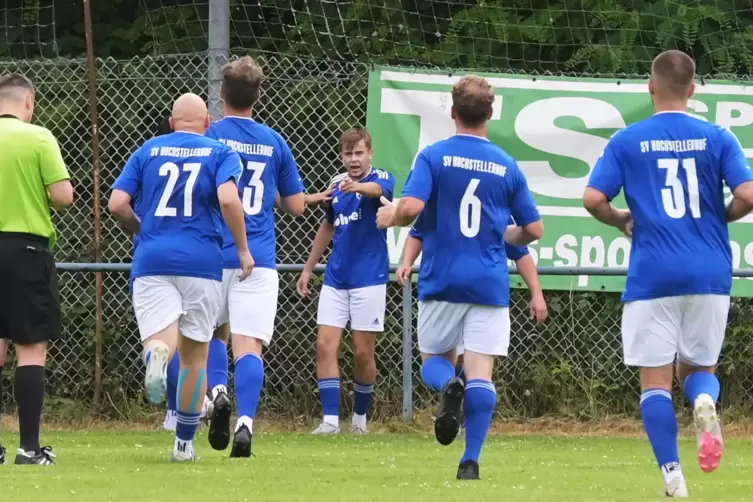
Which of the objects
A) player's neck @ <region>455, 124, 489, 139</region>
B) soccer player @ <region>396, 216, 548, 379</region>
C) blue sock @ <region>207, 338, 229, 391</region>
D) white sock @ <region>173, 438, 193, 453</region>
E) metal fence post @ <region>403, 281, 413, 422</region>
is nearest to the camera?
player's neck @ <region>455, 124, 489, 139</region>

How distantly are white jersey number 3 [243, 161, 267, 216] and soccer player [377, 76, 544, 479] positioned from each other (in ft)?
4.27

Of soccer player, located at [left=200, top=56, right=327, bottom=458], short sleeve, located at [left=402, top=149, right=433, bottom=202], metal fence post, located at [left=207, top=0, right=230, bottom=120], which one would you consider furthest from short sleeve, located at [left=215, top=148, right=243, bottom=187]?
metal fence post, located at [left=207, top=0, right=230, bottom=120]

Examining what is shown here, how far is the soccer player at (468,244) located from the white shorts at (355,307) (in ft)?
10.6

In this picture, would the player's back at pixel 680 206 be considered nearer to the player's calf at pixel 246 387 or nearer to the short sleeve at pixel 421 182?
the short sleeve at pixel 421 182

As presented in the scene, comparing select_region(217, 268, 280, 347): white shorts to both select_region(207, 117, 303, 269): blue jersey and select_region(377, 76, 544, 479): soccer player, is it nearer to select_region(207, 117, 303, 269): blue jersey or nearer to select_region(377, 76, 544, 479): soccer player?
select_region(207, 117, 303, 269): blue jersey

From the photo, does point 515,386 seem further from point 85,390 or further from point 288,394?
point 85,390

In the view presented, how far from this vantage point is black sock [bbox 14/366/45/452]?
7.34m

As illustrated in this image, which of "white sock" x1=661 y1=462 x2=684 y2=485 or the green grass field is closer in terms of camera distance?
"white sock" x1=661 y1=462 x2=684 y2=485

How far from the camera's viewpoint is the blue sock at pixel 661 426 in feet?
19.9

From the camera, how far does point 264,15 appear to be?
1185 cm

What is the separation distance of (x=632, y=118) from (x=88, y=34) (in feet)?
12.2

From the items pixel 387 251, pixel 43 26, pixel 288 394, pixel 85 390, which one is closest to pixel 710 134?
pixel 387 251

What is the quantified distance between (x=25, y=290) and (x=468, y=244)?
211cm

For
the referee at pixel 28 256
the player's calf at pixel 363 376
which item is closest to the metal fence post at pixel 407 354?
the player's calf at pixel 363 376
